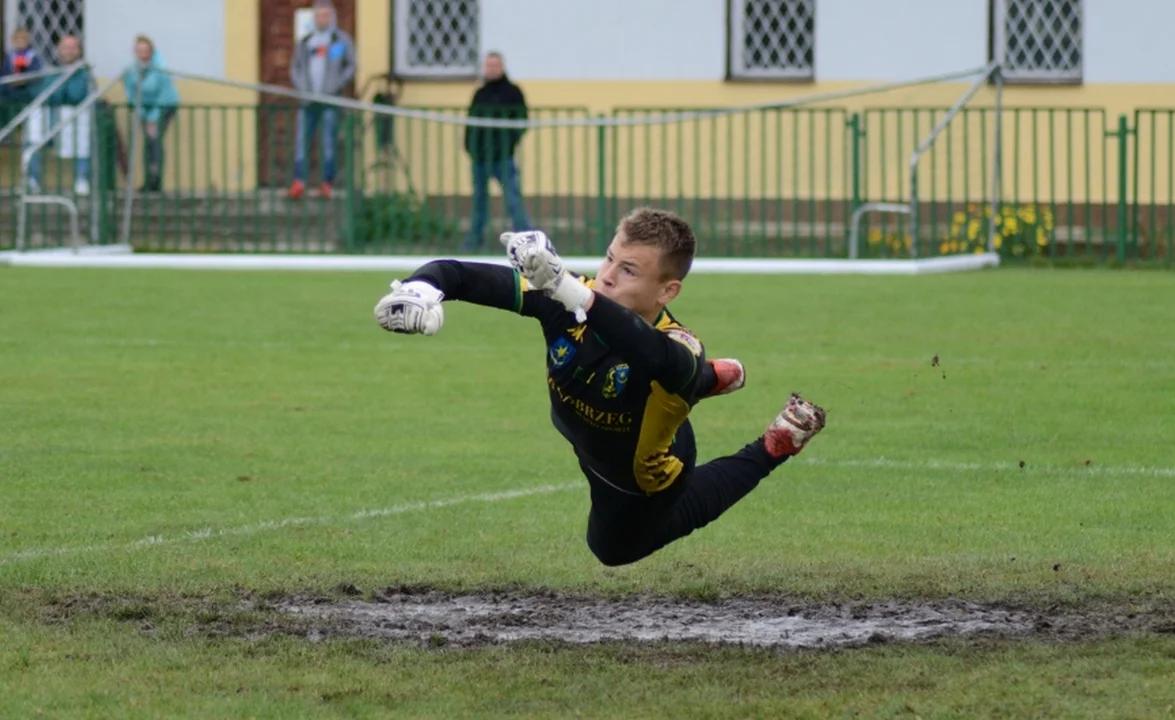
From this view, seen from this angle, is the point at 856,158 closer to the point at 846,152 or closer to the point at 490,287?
the point at 846,152

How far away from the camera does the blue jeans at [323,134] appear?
26266 millimetres

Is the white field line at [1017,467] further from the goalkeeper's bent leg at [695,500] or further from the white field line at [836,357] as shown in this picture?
the white field line at [836,357]

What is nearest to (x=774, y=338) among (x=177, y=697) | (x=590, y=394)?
(x=590, y=394)

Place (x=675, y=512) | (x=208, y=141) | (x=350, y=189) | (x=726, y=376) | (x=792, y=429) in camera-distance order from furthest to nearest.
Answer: (x=208, y=141) → (x=350, y=189) → (x=792, y=429) → (x=675, y=512) → (x=726, y=376)

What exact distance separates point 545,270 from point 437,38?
82.0 feet

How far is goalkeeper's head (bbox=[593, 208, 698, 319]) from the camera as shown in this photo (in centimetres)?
703

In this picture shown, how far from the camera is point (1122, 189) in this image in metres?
24.8

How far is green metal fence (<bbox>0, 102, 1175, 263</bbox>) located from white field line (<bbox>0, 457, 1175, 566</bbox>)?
13501 mm

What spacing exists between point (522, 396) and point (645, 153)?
1306 cm

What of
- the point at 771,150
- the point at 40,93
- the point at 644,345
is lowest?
the point at 644,345

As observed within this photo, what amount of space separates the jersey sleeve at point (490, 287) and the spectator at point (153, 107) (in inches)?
788

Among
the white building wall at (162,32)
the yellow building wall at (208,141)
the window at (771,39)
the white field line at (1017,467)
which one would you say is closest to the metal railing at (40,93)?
the yellow building wall at (208,141)

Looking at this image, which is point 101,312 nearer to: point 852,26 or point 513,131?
point 513,131

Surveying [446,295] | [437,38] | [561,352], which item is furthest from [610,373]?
[437,38]
